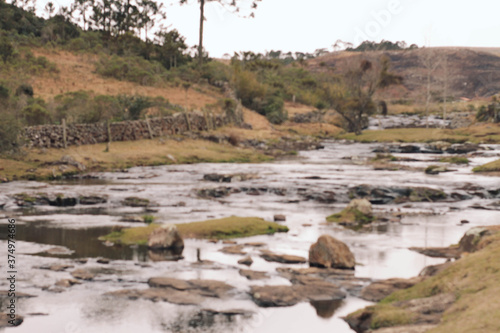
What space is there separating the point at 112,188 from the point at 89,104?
493 inches

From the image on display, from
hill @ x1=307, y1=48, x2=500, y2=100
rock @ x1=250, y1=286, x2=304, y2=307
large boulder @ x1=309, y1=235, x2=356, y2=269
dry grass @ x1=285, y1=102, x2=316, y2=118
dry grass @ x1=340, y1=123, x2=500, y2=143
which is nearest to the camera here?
rock @ x1=250, y1=286, x2=304, y2=307

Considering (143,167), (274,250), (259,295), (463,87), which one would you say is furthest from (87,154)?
(463,87)

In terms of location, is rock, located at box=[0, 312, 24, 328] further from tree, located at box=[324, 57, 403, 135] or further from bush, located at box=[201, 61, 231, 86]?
bush, located at box=[201, 61, 231, 86]

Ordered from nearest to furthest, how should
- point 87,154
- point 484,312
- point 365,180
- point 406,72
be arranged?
Result: point 484,312
point 365,180
point 87,154
point 406,72

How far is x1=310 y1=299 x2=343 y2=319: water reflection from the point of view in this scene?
24.9ft

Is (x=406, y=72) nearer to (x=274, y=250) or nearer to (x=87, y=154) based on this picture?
(x=87, y=154)

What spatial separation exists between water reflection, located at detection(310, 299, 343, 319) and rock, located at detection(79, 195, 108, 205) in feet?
38.6

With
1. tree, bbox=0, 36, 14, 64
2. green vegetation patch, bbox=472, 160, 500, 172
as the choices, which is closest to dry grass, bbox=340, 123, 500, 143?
green vegetation patch, bbox=472, 160, 500, 172

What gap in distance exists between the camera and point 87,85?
141 ft

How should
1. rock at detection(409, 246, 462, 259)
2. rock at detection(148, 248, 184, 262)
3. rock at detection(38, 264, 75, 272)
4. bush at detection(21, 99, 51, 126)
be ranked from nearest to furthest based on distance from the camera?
rock at detection(38, 264, 75, 272)
rock at detection(409, 246, 462, 259)
rock at detection(148, 248, 184, 262)
bush at detection(21, 99, 51, 126)

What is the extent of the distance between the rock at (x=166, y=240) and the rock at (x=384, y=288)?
4.52m

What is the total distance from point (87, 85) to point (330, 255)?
3670cm

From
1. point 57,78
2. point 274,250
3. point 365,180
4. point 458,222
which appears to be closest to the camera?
point 274,250

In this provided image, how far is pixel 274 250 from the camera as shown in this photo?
1151 cm
